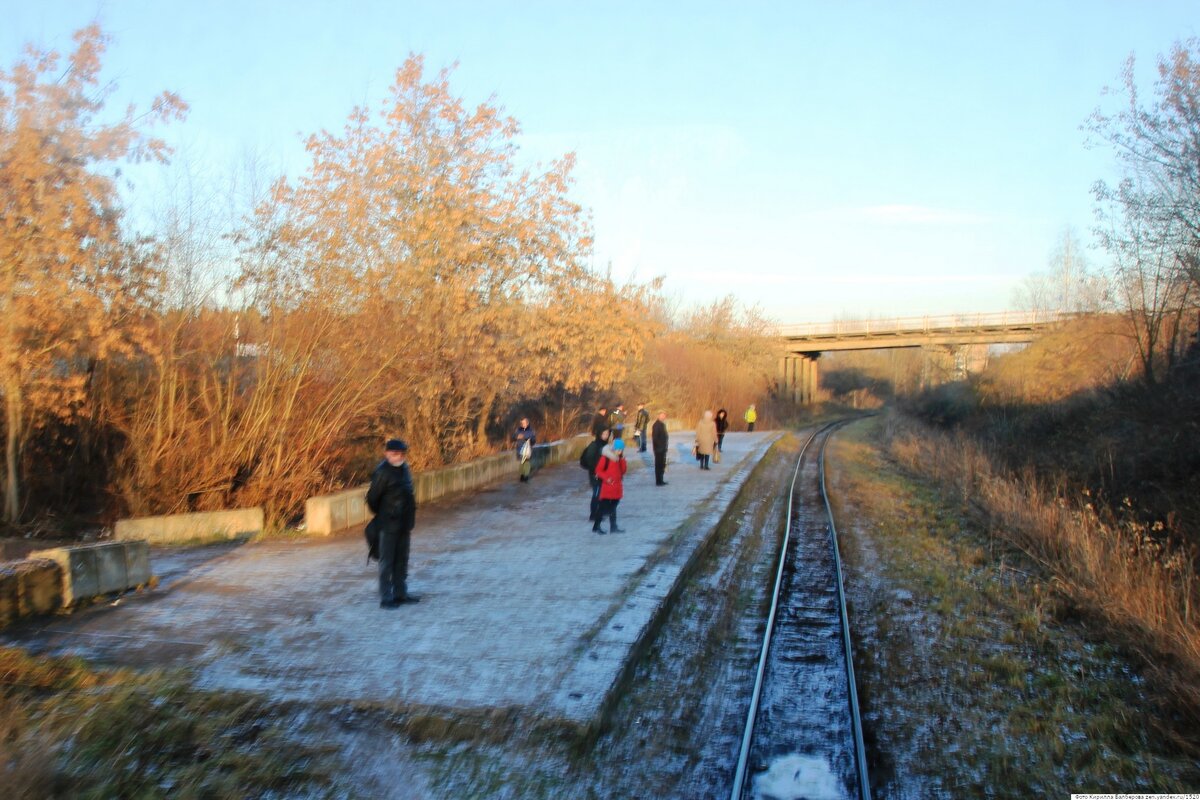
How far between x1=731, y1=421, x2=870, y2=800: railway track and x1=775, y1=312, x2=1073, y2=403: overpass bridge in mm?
42706

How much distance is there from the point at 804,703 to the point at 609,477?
541cm

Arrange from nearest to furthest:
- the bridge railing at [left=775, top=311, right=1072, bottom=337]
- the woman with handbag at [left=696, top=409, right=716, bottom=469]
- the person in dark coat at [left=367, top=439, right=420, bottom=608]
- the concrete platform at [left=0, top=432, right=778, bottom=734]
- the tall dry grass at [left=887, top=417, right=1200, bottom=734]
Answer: the concrete platform at [left=0, top=432, right=778, bottom=734] → the tall dry grass at [left=887, top=417, right=1200, bottom=734] → the person in dark coat at [left=367, top=439, right=420, bottom=608] → the woman with handbag at [left=696, top=409, right=716, bottom=469] → the bridge railing at [left=775, top=311, right=1072, bottom=337]

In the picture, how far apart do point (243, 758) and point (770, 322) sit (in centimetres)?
5620

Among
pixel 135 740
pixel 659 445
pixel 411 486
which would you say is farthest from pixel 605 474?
pixel 135 740

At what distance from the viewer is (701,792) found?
492 cm

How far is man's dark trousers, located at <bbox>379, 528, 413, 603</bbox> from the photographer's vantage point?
770 cm

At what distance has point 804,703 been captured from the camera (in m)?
6.41

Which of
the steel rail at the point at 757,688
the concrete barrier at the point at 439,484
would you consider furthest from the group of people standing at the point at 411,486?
the steel rail at the point at 757,688

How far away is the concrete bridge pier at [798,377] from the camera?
63250 mm

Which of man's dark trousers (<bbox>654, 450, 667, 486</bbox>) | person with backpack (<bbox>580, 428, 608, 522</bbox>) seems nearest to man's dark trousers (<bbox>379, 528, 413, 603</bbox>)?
person with backpack (<bbox>580, 428, 608, 522</bbox>)

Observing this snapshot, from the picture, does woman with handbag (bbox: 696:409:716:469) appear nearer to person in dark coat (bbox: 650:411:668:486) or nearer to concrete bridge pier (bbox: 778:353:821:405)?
person in dark coat (bbox: 650:411:668:486)

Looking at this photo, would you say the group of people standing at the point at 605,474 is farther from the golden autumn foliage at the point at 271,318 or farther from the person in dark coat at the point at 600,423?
the golden autumn foliage at the point at 271,318

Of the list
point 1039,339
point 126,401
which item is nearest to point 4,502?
point 126,401

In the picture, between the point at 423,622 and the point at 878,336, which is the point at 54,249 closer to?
the point at 423,622
